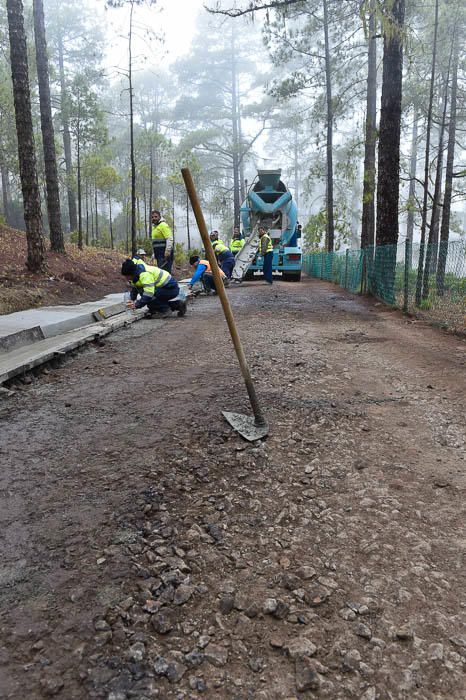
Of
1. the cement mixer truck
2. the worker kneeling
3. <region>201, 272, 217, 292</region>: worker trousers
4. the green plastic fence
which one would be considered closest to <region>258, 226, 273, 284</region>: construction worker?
the cement mixer truck

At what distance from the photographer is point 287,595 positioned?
1.74m

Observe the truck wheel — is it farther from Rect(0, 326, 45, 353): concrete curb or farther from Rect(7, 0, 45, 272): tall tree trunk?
Rect(0, 326, 45, 353): concrete curb

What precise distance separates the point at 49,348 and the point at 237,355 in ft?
10.5

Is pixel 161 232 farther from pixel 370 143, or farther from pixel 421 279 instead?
pixel 370 143

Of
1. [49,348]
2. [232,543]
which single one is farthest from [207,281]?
[232,543]

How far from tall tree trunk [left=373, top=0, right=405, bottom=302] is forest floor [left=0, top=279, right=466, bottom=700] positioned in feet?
22.1

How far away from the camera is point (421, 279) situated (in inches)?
341

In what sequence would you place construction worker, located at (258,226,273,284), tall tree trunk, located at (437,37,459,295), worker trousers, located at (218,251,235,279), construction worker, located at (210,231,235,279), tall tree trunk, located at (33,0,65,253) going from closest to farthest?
1. tall tree trunk, located at (437,37,459,295)
2. construction worker, located at (210,231,235,279)
3. worker trousers, located at (218,251,235,279)
4. tall tree trunk, located at (33,0,65,253)
5. construction worker, located at (258,226,273,284)

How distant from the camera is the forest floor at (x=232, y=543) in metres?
1.44

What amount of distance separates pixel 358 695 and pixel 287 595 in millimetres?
429

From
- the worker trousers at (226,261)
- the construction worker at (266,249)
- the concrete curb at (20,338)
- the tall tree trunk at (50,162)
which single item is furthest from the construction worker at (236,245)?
the concrete curb at (20,338)

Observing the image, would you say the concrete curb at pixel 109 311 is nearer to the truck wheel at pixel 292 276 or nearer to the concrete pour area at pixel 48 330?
the concrete pour area at pixel 48 330

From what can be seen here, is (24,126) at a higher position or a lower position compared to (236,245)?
higher

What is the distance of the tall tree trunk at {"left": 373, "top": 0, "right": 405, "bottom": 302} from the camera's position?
977 centimetres
